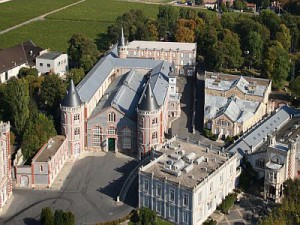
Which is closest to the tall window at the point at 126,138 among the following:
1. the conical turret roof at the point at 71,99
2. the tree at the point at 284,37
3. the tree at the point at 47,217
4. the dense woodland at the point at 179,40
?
the conical turret roof at the point at 71,99

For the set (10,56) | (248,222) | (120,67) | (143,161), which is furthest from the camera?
(10,56)

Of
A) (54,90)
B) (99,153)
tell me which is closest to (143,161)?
(99,153)

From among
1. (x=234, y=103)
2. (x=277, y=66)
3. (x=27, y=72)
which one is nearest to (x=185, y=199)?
(x=234, y=103)

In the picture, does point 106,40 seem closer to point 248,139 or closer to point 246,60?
point 246,60

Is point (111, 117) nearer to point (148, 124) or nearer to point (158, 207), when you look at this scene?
point (148, 124)

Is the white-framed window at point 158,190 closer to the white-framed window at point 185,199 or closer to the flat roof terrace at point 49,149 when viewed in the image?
the white-framed window at point 185,199

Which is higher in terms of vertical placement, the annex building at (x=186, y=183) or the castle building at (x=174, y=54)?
the castle building at (x=174, y=54)
